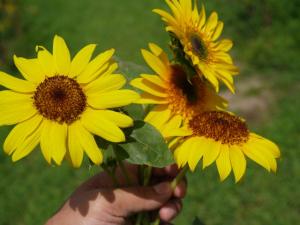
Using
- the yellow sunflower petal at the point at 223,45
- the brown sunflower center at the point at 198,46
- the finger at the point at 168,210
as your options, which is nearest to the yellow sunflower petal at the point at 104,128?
the brown sunflower center at the point at 198,46

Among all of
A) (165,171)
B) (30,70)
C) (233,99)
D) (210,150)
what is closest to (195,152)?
(210,150)

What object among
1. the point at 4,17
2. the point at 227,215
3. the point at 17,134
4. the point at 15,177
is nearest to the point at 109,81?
the point at 17,134

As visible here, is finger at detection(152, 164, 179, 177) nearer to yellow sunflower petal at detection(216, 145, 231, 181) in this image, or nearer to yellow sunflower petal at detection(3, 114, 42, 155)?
yellow sunflower petal at detection(216, 145, 231, 181)

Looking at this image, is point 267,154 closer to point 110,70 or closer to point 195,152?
point 195,152

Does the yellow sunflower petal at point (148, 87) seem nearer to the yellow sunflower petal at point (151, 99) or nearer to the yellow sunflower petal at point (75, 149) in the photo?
the yellow sunflower petal at point (151, 99)

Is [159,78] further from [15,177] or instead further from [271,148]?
[15,177]

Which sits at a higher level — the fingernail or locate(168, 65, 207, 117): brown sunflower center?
locate(168, 65, 207, 117): brown sunflower center

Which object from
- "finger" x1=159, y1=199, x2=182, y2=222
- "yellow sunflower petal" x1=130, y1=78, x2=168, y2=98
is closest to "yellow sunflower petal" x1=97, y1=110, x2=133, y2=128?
"yellow sunflower petal" x1=130, y1=78, x2=168, y2=98
